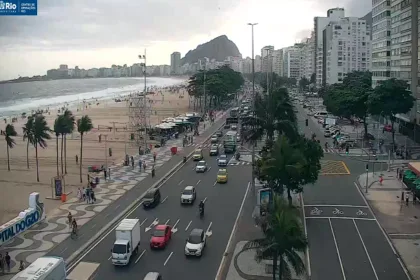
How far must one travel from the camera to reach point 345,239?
2594cm

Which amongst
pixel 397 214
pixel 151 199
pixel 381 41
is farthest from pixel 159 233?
pixel 381 41

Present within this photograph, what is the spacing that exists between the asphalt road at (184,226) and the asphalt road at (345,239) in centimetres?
482

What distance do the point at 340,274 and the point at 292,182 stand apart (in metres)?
7.73

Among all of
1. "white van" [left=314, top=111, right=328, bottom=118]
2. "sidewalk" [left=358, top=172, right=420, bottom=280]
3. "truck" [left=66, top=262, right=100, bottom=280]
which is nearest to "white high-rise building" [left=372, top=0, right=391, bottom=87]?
"white van" [left=314, top=111, right=328, bottom=118]

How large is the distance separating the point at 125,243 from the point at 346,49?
15006cm

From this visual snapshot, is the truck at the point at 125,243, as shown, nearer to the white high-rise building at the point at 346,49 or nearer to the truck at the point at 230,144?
the truck at the point at 230,144

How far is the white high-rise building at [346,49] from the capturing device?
522 feet

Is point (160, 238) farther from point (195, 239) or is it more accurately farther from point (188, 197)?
point (188, 197)

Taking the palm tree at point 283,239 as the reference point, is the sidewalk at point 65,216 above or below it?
below

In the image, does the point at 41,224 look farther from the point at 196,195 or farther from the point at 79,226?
the point at 196,195

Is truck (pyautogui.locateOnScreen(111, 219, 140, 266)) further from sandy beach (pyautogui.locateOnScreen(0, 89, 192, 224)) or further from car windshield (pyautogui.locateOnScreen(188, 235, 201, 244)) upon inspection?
sandy beach (pyautogui.locateOnScreen(0, 89, 192, 224))

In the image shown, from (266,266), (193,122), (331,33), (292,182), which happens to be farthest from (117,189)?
(331,33)

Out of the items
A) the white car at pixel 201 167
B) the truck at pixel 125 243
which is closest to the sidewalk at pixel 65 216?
the white car at pixel 201 167

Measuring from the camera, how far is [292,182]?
2831cm
